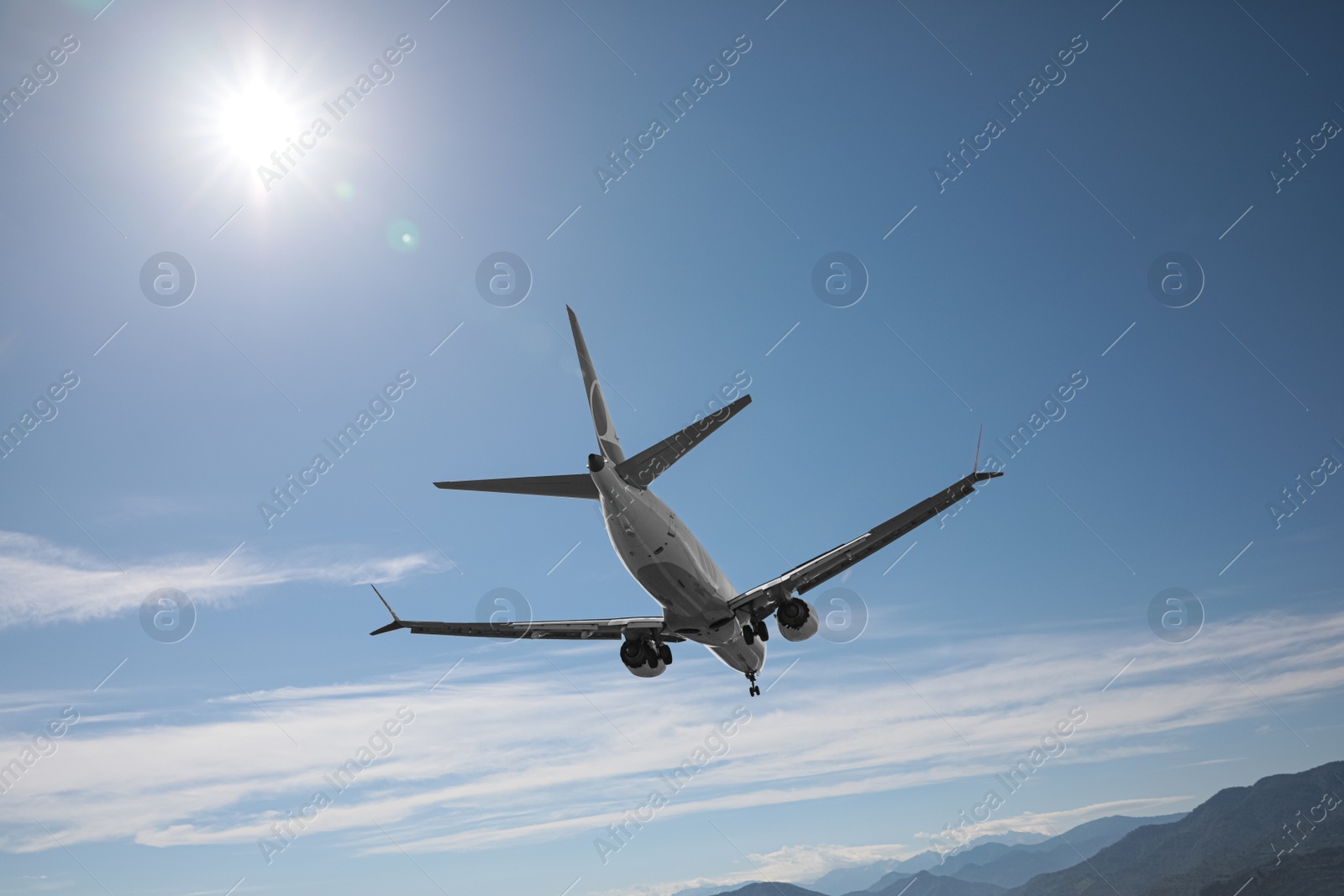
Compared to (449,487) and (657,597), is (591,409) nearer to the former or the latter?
(449,487)

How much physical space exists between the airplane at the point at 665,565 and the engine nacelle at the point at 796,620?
0.11 feet

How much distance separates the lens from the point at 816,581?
3231cm

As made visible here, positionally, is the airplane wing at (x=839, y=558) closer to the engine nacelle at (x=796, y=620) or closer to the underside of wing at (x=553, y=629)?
the engine nacelle at (x=796, y=620)

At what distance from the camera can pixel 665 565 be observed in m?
27.9

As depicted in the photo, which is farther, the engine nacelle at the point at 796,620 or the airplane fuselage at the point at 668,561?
the engine nacelle at the point at 796,620

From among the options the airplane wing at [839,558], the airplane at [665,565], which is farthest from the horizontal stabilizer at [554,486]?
the airplane wing at [839,558]

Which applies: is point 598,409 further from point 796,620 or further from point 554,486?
point 796,620

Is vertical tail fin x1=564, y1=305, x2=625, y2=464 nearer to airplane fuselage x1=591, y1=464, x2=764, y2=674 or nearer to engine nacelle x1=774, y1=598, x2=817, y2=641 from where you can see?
airplane fuselage x1=591, y1=464, x2=764, y2=674

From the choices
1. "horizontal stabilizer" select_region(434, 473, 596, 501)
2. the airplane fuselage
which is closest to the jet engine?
the airplane fuselage

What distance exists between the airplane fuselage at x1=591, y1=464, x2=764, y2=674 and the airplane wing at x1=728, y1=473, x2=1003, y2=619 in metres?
1.12

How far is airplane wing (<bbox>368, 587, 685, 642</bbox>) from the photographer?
35469 mm

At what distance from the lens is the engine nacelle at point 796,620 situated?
31594 millimetres

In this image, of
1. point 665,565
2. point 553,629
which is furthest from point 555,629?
point 665,565

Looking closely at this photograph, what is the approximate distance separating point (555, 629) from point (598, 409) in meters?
13.6
